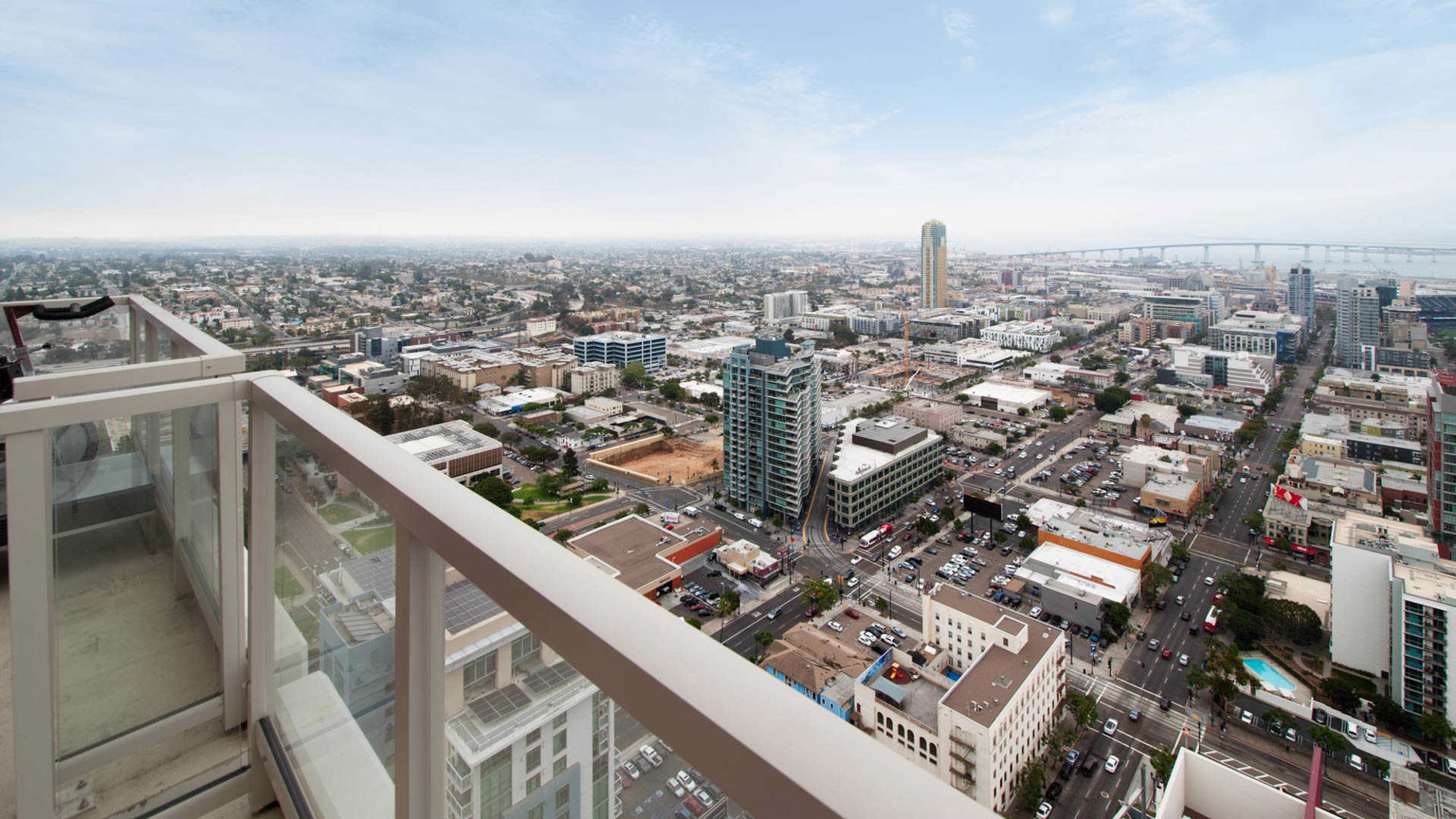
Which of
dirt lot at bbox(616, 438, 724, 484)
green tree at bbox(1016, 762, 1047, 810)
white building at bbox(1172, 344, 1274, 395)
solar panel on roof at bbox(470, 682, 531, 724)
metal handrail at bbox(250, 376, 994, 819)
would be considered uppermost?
metal handrail at bbox(250, 376, 994, 819)

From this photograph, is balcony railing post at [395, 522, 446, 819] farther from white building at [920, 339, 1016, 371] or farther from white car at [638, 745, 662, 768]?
white building at [920, 339, 1016, 371]

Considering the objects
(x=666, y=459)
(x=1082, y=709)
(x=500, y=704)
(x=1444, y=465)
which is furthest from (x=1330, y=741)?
(x=666, y=459)

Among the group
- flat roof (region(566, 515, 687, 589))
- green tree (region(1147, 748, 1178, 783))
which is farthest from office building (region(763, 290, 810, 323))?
green tree (region(1147, 748, 1178, 783))


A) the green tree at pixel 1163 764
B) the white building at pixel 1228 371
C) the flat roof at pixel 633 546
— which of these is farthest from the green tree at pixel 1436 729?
the white building at pixel 1228 371

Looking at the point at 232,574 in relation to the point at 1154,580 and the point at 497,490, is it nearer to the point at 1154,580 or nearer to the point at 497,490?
the point at 1154,580

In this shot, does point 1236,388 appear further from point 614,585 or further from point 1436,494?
point 614,585

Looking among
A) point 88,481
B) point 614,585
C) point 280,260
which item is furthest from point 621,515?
point 280,260
